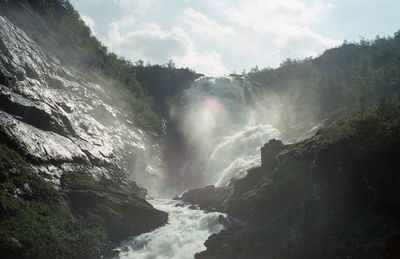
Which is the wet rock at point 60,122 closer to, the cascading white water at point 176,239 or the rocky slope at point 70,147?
the rocky slope at point 70,147

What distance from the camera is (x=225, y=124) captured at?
126125mm

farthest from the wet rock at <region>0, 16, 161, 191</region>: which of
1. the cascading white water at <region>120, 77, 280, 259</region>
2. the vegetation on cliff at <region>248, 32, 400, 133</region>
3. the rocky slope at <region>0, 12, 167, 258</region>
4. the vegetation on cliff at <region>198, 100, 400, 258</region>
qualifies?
the vegetation on cliff at <region>248, 32, 400, 133</region>

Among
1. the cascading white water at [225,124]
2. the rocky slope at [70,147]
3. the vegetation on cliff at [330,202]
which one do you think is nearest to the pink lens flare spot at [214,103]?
the cascading white water at [225,124]

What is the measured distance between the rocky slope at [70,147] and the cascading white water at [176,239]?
2.12 m

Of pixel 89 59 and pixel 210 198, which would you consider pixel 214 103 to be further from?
pixel 210 198

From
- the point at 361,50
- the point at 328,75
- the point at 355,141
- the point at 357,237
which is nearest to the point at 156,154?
the point at 355,141

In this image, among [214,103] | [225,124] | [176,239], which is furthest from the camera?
[214,103]

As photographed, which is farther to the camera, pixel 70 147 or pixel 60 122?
pixel 60 122

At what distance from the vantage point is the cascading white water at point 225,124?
322 ft

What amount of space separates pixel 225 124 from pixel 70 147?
65.3m

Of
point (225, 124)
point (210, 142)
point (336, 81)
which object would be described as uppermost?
point (336, 81)

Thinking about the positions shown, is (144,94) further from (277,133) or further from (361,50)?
(361,50)

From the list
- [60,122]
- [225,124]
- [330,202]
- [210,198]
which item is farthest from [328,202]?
[225,124]

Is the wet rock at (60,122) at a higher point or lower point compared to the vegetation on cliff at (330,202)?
higher
